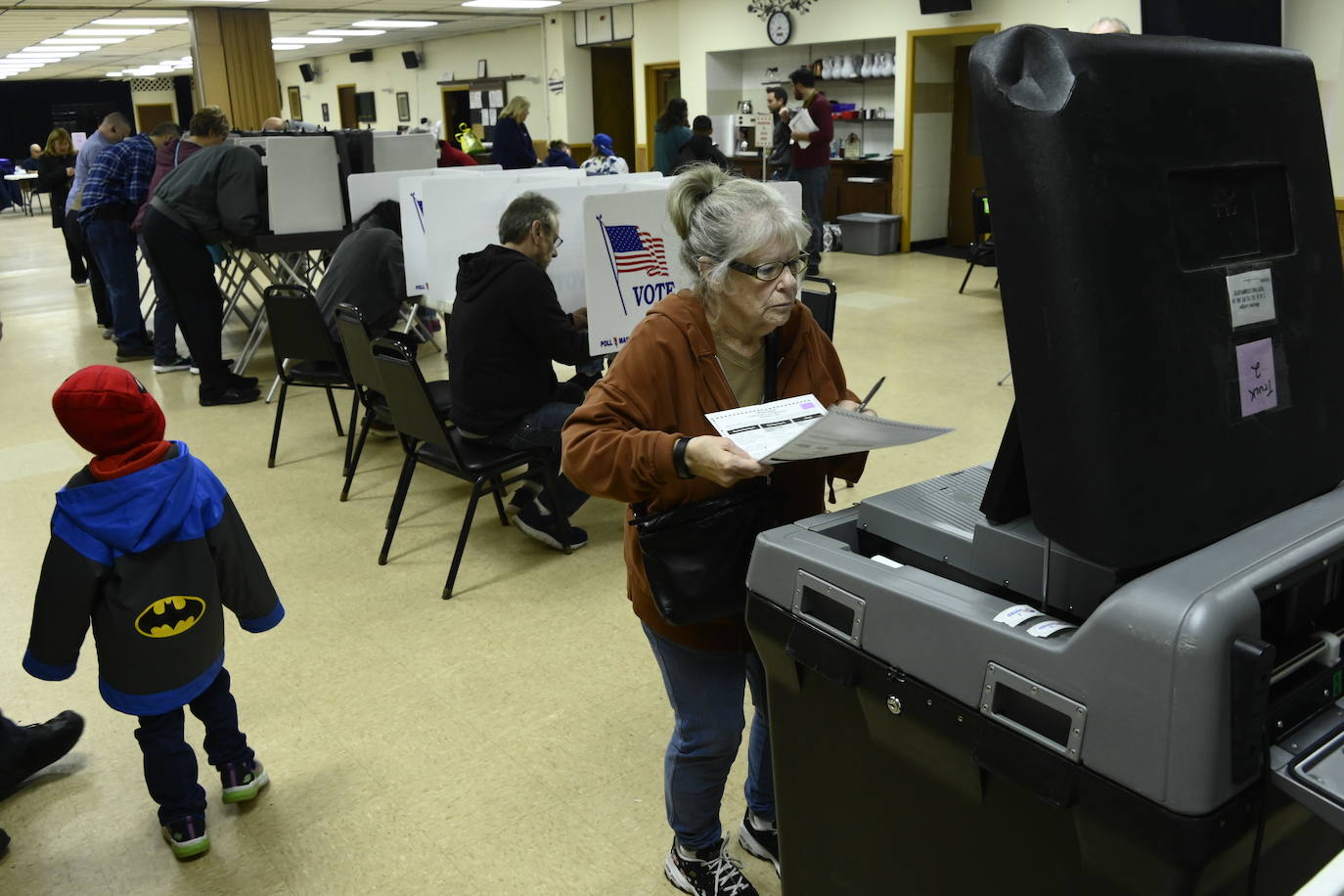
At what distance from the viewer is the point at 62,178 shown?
8.78 meters

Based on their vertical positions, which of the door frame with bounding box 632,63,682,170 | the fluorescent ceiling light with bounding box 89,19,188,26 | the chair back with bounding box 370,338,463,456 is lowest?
the chair back with bounding box 370,338,463,456

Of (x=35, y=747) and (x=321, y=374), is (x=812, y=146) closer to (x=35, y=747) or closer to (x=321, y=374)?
(x=321, y=374)

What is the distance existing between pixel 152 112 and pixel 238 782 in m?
26.0

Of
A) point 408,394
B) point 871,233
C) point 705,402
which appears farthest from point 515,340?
point 871,233

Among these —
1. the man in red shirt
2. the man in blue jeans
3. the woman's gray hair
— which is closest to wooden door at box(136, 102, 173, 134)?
the man in red shirt

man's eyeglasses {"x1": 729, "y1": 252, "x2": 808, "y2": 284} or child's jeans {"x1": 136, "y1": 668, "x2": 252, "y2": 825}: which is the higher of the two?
man's eyeglasses {"x1": 729, "y1": 252, "x2": 808, "y2": 284}

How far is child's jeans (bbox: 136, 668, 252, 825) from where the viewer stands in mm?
1907

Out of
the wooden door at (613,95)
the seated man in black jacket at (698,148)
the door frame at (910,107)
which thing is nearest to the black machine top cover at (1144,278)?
the seated man in black jacket at (698,148)

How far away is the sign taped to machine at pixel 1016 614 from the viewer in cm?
99

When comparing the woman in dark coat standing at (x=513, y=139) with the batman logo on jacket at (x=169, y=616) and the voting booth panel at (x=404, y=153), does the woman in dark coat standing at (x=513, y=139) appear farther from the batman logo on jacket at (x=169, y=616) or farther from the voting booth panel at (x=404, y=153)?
the batman logo on jacket at (x=169, y=616)

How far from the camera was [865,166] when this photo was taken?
10242 millimetres

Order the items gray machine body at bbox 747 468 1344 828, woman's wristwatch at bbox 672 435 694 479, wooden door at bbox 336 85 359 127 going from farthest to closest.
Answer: wooden door at bbox 336 85 359 127
woman's wristwatch at bbox 672 435 694 479
gray machine body at bbox 747 468 1344 828

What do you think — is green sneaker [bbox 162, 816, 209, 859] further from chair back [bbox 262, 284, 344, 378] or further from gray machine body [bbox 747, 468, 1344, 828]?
chair back [bbox 262, 284, 344, 378]

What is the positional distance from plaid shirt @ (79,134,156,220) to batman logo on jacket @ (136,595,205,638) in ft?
16.0
